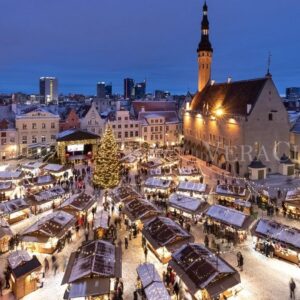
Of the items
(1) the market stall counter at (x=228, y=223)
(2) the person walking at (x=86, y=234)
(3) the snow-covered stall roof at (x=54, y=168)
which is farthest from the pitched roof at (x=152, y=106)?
(1) the market stall counter at (x=228, y=223)

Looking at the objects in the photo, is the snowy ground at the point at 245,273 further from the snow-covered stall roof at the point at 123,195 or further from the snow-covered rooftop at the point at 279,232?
the snow-covered stall roof at the point at 123,195

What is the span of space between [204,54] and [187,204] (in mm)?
47218

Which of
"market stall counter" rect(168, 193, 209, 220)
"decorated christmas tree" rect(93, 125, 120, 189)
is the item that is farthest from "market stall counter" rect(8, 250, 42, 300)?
"decorated christmas tree" rect(93, 125, 120, 189)

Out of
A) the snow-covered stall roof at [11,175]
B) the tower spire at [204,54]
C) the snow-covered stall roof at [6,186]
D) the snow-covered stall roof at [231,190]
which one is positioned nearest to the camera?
the snow-covered stall roof at [231,190]

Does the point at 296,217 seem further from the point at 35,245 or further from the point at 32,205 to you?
the point at 32,205

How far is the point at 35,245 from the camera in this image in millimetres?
24812

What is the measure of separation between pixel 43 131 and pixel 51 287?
42799 millimetres

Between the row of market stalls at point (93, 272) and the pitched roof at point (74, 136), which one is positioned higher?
the pitched roof at point (74, 136)

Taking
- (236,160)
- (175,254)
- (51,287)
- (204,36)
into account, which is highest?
(204,36)

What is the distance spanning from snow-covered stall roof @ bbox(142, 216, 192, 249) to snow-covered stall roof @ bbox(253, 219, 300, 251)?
5.36 metres

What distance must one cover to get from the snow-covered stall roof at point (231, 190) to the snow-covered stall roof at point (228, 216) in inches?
224

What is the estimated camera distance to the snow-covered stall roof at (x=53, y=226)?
24.6 m

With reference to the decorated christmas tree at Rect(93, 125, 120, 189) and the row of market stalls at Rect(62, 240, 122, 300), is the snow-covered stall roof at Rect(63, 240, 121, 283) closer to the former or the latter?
the row of market stalls at Rect(62, 240, 122, 300)

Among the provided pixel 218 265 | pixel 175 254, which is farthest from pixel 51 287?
pixel 218 265
